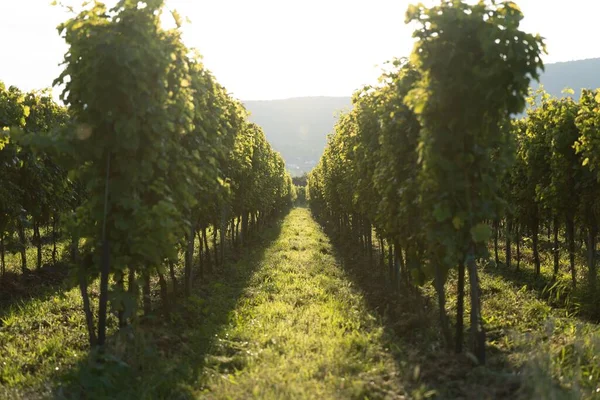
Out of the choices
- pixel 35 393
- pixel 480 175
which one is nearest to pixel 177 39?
pixel 480 175

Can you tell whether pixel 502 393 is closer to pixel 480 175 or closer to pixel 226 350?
pixel 480 175

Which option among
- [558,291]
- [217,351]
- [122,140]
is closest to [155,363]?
[217,351]

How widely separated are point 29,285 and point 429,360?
14.6 meters

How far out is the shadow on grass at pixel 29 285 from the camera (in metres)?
15.0

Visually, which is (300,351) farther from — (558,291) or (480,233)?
A: (558,291)

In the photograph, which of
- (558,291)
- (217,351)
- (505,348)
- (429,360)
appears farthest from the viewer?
(558,291)

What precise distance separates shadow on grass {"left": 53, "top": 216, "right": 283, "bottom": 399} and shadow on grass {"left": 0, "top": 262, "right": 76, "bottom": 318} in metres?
4.45

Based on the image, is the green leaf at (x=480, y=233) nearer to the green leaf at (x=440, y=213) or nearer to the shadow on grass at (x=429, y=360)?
the green leaf at (x=440, y=213)

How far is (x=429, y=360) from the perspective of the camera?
338 inches

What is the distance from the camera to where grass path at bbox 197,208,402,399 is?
23.5 feet

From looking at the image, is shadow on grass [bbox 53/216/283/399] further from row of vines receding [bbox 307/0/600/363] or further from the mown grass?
row of vines receding [bbox 307/0/600/363]

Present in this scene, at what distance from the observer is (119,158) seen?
789 cm

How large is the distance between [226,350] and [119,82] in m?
5.13

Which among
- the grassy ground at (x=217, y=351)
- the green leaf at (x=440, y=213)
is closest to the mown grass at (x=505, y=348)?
the grassy ground at (x=217, y=351)
